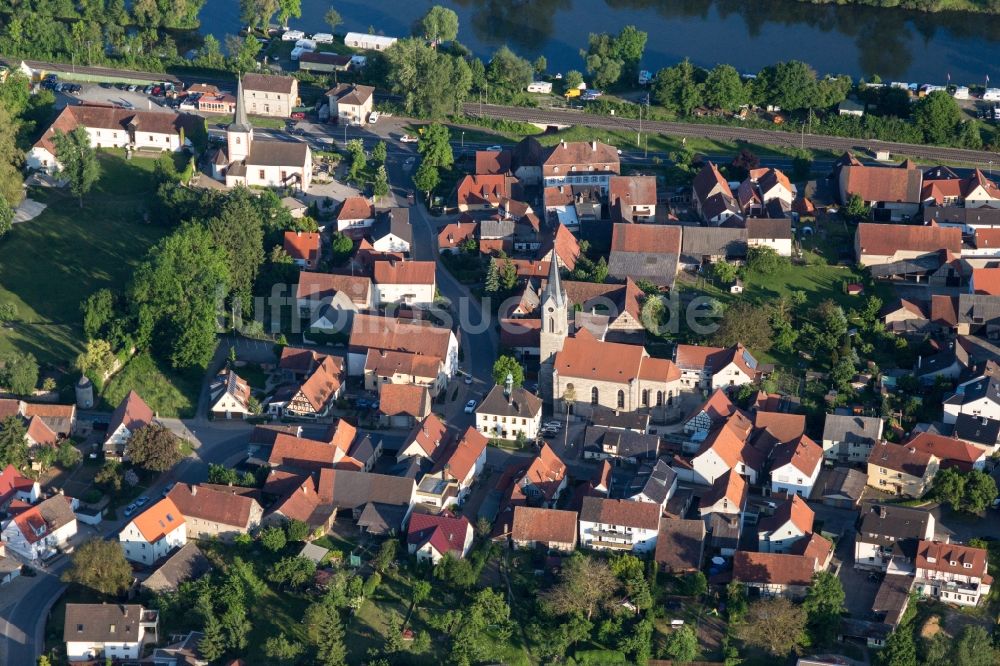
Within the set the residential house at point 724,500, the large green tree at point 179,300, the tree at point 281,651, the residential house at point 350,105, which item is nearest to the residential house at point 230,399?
the large green tree at point 179,300

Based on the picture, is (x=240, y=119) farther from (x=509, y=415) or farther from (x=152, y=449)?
(x=509, y=415)

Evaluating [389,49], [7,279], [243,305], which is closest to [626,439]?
[243,305]

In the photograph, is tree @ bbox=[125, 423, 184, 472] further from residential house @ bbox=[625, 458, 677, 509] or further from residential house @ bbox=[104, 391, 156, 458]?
residential house @ bbox=[625, 458, 677, 509]

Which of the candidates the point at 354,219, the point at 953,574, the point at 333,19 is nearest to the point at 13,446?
the point at 354,219

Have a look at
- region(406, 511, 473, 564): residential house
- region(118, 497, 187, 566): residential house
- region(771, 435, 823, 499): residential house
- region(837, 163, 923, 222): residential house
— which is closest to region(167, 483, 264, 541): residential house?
region(118, 497, 187, 566): residential house

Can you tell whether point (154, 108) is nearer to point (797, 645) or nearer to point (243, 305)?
point (243, 305)

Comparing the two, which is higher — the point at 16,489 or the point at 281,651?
the point at 16,489
